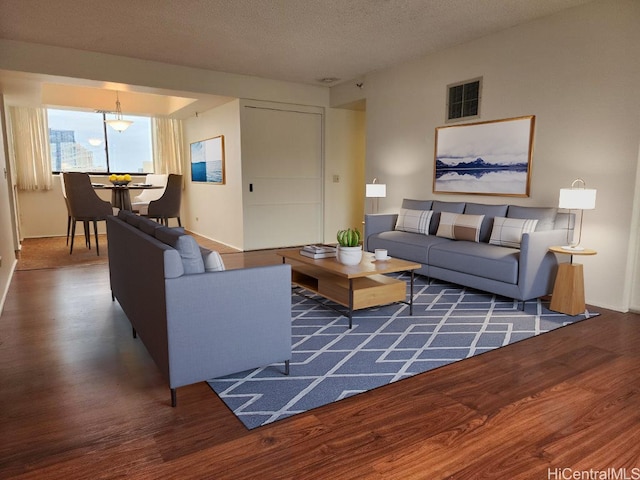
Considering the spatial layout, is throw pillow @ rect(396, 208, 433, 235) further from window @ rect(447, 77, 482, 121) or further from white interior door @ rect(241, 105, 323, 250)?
white interior door @ rect(241, 105, 323, 250)

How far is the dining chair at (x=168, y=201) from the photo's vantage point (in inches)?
256

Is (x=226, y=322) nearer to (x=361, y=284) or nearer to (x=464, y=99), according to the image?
(x=361, y=284)

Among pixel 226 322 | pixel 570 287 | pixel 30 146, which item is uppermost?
pixel 30 146

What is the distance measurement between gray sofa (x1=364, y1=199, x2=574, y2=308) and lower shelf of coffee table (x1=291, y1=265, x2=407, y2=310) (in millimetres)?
873

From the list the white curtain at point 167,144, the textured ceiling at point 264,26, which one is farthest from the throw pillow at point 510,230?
the white curtain at point 167,144

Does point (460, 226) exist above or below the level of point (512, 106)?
below

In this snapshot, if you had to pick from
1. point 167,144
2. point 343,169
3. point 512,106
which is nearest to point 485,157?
point 512,106

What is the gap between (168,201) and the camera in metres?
6.61

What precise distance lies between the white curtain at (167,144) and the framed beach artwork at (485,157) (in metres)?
5.53

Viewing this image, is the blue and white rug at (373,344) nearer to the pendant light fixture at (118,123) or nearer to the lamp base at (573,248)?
the lamp base at (573,248)

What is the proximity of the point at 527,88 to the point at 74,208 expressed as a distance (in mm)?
5848

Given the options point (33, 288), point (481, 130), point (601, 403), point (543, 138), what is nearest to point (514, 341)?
point (601, 403)

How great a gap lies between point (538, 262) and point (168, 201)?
5.27 m

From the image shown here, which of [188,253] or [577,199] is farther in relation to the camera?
[577,199]
